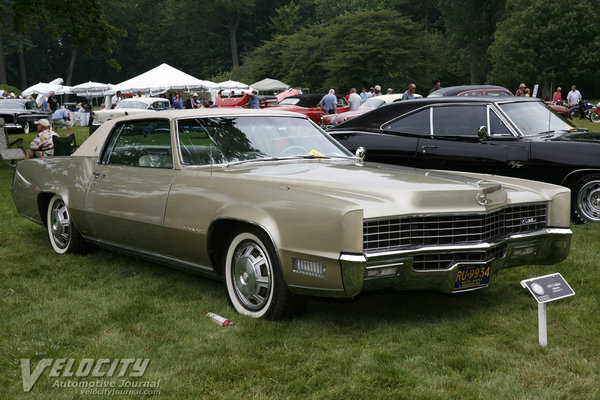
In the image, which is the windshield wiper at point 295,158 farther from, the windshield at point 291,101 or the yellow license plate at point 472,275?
the windshield at point 291,101

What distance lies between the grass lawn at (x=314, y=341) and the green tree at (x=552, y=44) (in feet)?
165

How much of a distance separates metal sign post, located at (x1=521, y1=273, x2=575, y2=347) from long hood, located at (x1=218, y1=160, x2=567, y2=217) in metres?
0.56

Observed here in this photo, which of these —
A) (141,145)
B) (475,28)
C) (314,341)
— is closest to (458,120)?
(141,145)

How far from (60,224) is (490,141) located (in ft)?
15.9

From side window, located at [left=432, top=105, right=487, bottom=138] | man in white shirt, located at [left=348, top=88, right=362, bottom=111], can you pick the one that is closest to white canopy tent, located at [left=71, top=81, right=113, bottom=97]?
man in white shirt, located at [left=348, top=88, right=362, bottom=111]

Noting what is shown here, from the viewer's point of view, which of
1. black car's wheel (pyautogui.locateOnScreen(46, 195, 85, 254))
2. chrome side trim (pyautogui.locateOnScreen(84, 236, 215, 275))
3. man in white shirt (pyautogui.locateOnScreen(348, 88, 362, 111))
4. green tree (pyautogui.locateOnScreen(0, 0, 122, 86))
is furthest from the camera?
man in white shirt (pyautogui.locateOnScreen(348, 88, 362, 111))

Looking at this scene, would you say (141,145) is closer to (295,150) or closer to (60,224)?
(295,150)

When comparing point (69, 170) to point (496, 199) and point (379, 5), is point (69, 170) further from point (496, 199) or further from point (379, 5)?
point (379, 5)

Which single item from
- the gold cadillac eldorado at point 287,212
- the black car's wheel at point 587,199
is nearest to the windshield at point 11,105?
the gold cadillac eldorado at point 287,212

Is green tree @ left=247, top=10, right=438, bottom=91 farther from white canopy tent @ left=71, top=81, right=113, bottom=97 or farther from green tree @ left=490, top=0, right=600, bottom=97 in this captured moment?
white canopy tent @ left=71, top=81, right=113, bottom=97

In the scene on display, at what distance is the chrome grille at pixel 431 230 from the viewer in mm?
4125

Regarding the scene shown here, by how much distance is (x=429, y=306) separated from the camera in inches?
196

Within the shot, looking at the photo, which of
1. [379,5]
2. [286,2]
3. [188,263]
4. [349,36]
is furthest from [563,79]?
[188,263]

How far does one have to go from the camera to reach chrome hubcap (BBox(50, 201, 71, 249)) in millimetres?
6812
